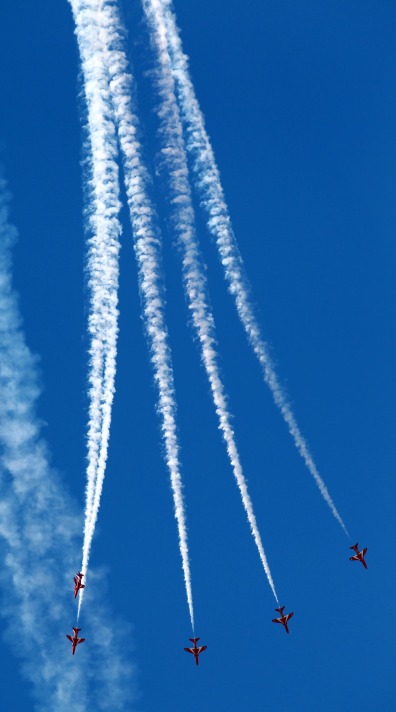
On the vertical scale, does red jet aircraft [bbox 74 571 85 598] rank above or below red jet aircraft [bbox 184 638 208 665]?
above

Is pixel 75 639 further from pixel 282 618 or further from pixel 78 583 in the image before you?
pixel 282 618

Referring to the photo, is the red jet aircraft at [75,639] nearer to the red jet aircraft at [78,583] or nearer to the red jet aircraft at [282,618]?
the red jet aircraft at [78,583]

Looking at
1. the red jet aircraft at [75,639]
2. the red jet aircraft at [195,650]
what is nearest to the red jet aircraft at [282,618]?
Result: the red jet aircraft at [195,650]

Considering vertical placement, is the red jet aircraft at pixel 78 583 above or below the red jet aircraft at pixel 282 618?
above

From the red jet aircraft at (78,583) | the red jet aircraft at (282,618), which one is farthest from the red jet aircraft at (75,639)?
the red jet aircraft at (282,618)

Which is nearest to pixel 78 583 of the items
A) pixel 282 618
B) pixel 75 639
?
pixel 75 639

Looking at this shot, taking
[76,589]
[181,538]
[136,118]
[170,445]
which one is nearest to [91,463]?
[170,445]

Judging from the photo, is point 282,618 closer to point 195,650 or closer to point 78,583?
point 195,650

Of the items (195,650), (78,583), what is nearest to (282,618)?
(195,650)

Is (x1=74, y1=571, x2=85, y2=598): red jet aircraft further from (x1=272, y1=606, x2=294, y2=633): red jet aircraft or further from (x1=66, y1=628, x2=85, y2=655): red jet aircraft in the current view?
(x1=272, y1=606, x2=294, y2=633): red jet aircraft

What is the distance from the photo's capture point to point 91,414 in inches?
1265

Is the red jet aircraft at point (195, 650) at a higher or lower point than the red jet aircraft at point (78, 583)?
lower

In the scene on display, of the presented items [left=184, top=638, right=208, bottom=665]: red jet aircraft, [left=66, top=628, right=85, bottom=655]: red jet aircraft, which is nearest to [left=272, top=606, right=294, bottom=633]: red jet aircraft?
[left=184, top=638, right=208, bottom=665]: red jet aircraft

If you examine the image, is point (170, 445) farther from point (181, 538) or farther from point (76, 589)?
point (76, 589)
